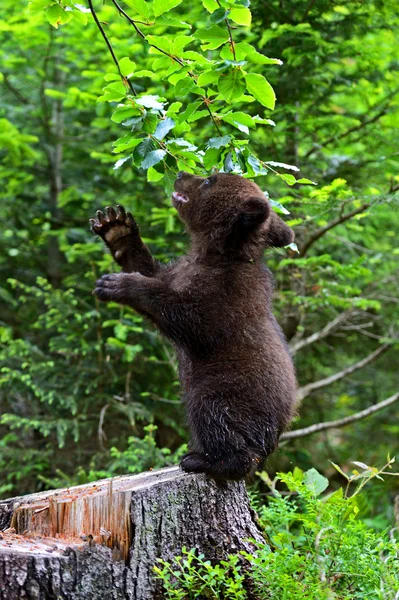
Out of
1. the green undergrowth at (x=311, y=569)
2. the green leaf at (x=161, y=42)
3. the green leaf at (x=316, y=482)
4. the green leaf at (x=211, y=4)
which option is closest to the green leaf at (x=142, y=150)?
the green leaf at (x=161, y=42)

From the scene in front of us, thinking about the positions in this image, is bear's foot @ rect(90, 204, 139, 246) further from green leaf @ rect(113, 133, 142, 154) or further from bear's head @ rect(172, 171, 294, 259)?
green leaf @ rect(113, 133, 142, 154)

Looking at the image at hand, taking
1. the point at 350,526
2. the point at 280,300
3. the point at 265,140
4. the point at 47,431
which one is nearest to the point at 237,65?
the point at 350,526

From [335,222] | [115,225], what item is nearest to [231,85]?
[115,225]

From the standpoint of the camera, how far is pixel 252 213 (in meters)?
3.77

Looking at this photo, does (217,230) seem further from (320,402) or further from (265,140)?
(320,402)

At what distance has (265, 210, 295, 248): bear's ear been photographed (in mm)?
4102

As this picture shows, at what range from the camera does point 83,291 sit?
7.17m

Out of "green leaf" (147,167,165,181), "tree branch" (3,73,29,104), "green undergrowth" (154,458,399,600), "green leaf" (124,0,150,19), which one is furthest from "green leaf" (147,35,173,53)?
"tree branch" (3,73,29,104)

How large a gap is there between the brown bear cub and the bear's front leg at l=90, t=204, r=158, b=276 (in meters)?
0.45

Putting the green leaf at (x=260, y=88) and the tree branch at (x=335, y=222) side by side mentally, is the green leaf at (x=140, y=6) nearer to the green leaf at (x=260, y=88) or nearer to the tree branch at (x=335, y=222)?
the green leaf at (x=260, y=88)

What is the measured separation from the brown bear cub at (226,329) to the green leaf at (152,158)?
1.88 feet

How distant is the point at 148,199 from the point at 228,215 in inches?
114

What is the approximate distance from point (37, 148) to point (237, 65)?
546 centimetres

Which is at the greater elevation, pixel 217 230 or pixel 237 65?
pixel 237 65
